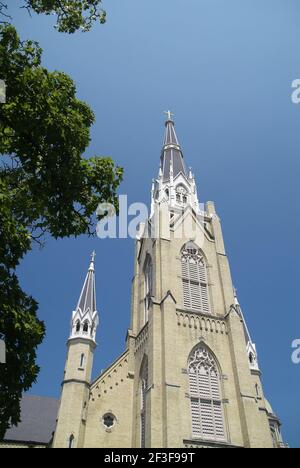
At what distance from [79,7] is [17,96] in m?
3.37

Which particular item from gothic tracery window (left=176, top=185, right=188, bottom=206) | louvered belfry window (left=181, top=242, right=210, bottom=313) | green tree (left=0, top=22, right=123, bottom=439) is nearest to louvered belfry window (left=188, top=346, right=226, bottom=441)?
louvered belfry window (left=181, top=242, right=210, bottom=313)

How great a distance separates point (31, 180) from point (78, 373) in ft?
52.6

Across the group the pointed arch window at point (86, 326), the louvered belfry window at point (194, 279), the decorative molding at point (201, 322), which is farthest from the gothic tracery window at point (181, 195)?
the pointed arch window at point (86, 326)

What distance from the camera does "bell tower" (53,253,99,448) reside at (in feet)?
64.8

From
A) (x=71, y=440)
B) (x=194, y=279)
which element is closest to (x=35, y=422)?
(x=71, y=440)

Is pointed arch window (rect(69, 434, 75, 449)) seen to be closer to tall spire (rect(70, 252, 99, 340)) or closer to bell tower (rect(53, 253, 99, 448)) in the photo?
bell tower (rect(53, 253, 99, 448))

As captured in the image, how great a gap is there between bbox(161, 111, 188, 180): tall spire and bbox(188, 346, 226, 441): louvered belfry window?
19.6 meters

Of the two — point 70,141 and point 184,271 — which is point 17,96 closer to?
point 70,141

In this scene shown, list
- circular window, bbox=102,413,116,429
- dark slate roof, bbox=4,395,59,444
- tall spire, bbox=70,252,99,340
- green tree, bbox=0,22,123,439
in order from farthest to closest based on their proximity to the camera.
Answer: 1. dark slate roof, bbox=4,395,59,444
2. tall spire, bbox=70,252,99,340
3. circular window, bbox=102,413,116,429
4. green tree, bbox=0,22,123,439

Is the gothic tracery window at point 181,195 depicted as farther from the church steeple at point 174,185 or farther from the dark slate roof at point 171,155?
the dark slate roof at point 171,155

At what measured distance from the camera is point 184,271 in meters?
26.7

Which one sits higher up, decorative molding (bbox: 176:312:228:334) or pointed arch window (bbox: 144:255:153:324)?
pointed arch window (bbox: 144:255:153:324)

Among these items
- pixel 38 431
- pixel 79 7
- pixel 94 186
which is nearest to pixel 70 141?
pixel 94 186

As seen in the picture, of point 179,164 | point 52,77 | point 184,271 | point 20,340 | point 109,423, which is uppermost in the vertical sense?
point 179,164
